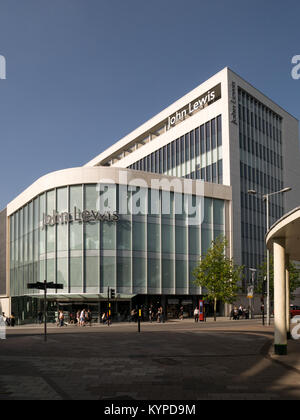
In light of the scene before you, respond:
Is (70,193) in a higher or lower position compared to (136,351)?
higher

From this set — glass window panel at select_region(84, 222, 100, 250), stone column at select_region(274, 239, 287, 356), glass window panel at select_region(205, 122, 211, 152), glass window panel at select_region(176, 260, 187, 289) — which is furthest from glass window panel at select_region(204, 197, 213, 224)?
stone column at select_region(274, 239, 287, 356)

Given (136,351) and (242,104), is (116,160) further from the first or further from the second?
(136,351)

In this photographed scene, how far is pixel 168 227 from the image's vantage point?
163ft

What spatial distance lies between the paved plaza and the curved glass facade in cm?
2615

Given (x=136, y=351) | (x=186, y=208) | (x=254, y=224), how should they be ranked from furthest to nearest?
(x=254, y=224)
(x=186, y=208)
(x=136, y=351)

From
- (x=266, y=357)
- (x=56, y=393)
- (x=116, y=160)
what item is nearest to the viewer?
(x=56, y=393)

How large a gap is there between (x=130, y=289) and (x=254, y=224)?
21.7 metres

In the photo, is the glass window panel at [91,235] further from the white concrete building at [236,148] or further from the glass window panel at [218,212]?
the white concrete building at [236,148]

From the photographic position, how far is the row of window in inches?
2391

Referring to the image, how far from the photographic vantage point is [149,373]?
1279 centimetres

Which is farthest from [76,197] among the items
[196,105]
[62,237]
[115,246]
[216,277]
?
[196,105]

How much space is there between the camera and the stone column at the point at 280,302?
1639cm

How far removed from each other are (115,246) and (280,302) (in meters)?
30.4
